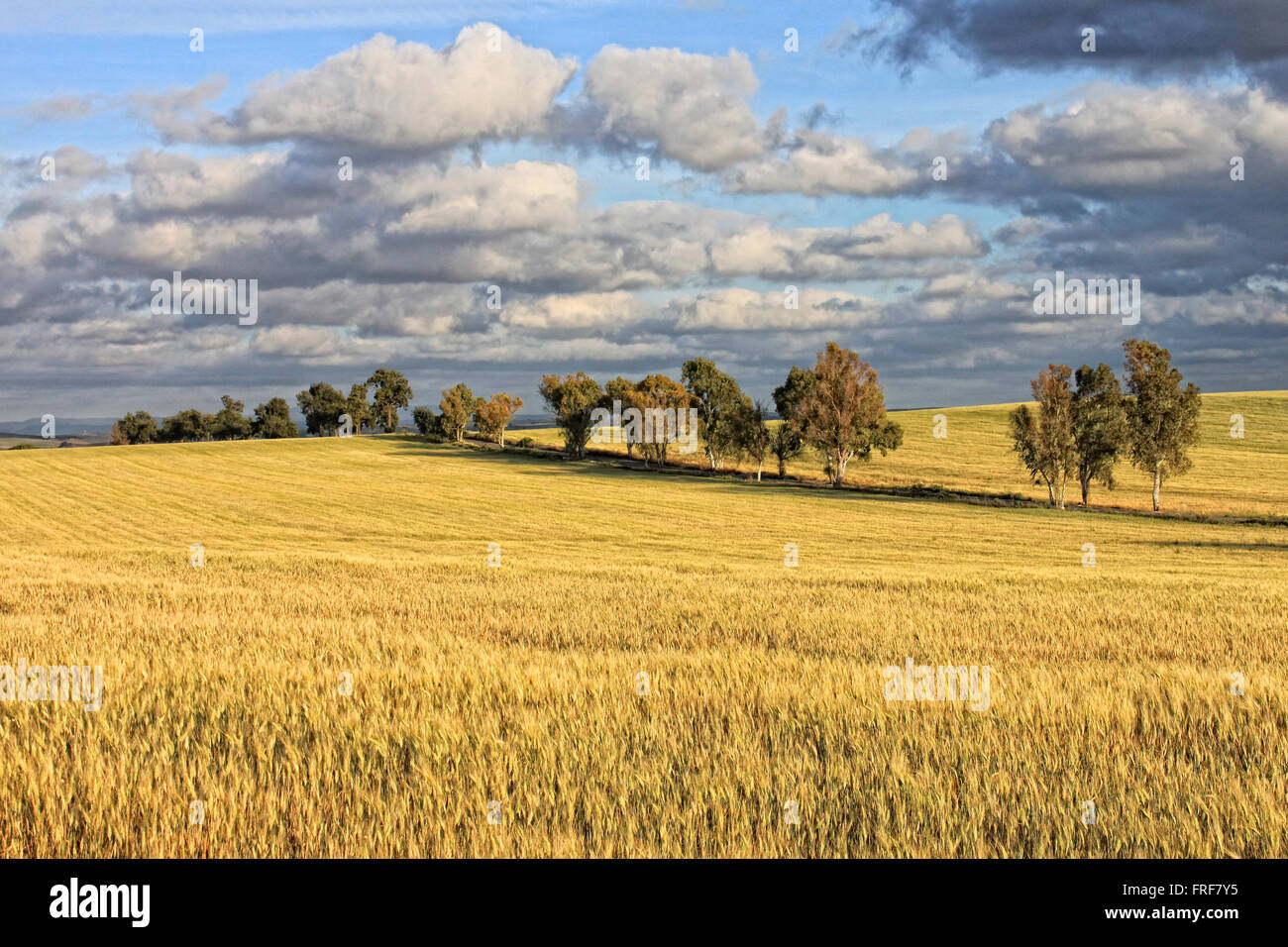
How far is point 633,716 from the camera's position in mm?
7988

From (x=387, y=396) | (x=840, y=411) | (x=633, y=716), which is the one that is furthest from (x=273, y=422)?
(x=633, y=716)

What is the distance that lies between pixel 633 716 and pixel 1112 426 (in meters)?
67.9

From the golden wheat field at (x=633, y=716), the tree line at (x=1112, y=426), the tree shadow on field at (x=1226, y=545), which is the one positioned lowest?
the tree shadow on field at (x=1226, y=545)

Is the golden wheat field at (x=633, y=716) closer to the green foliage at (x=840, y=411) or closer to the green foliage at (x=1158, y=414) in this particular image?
the green foliage at (x=1158, y=414)

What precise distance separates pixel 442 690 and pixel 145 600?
10.7m

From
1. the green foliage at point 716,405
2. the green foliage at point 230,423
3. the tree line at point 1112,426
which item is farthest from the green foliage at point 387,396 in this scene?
the tree line at point 1112,426

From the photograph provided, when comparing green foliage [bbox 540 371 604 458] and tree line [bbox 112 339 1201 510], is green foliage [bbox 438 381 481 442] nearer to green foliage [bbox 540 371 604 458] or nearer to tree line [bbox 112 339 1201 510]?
tree line [bbox 112 339 1201 510]

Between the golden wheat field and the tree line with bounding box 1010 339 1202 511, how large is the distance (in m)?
45.9

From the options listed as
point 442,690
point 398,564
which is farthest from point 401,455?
point 442,690

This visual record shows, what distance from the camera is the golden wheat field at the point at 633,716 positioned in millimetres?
5543

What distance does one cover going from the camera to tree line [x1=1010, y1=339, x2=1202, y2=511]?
66.4 metres

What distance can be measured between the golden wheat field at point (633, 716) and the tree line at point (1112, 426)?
4594cm

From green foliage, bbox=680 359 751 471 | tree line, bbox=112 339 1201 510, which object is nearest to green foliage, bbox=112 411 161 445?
tree line, bbox=112 339 1201 510

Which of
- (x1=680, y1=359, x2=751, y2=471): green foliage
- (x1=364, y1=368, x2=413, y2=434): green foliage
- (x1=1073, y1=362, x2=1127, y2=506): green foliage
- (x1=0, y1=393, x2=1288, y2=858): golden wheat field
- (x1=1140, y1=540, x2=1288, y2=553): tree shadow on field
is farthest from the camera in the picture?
(x1=364, y1=368, x2=413, y2=434): green foliage
